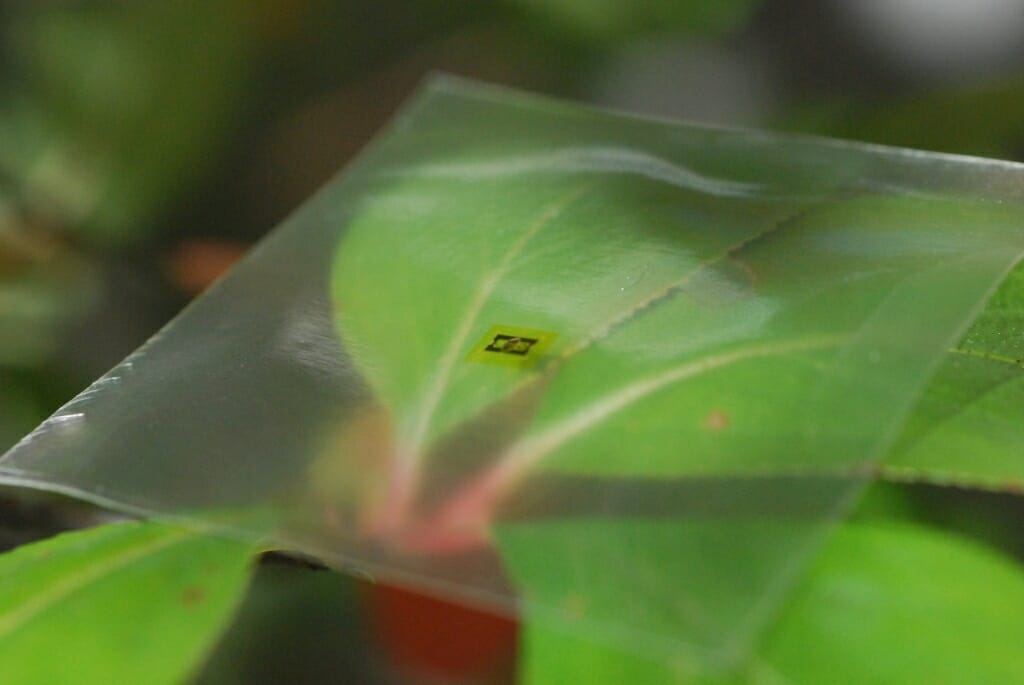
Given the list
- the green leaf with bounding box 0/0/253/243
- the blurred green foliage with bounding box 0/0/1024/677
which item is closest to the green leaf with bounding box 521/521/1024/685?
the blurred green foliage with bounding box 0/0/1024/677

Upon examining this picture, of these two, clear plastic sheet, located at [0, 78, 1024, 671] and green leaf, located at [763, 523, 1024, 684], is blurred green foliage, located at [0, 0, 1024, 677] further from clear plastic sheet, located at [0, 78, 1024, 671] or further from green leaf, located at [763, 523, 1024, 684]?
green leaf, located at [763, 523, 1024, 684]

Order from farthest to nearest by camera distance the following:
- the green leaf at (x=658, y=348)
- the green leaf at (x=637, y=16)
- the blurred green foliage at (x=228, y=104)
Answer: the green leaf at (x=637, y=16)
the blurred green foliage at (x=228, y=104)
the green leaf at (x=658, y=348)

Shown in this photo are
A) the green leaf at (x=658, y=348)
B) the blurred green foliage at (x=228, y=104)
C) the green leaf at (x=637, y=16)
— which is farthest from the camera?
the green leaf at (x=637, y=16)

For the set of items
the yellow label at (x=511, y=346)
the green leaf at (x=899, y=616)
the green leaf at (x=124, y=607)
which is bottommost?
the green leaf at (x=899, y=616)

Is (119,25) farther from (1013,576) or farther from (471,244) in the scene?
(1013,576)

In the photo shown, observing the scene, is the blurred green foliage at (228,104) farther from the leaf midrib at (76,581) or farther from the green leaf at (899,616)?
the green leaf at (899,616)

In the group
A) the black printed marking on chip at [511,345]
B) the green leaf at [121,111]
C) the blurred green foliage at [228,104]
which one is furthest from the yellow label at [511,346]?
the green leaf at [121,111]

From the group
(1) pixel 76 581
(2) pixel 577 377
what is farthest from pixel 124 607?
(2) pixel 577 377

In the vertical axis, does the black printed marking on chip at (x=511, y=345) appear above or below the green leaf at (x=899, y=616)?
above

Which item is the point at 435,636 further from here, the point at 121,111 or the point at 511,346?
the point at 121,111
